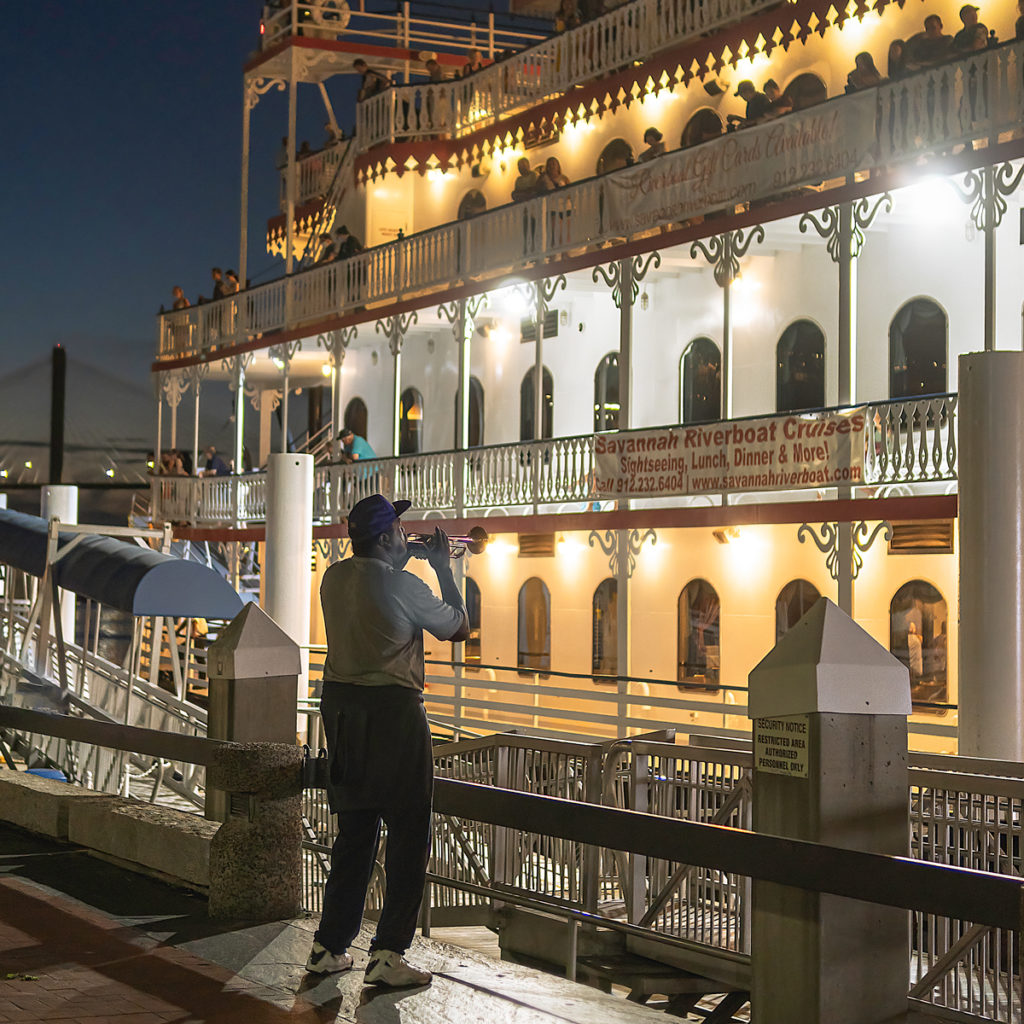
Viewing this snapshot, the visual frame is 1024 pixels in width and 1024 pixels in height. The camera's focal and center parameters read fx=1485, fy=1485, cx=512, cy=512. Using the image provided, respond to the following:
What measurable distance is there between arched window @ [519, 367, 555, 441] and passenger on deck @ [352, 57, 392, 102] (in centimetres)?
736

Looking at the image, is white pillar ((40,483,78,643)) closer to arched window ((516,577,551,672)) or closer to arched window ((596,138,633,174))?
arched window ((516,577,551,672))

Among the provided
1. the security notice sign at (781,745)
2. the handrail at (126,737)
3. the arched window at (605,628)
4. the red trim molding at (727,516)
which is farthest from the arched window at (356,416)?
the security notice sign at (781,745)

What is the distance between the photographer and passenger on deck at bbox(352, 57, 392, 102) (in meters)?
29.4

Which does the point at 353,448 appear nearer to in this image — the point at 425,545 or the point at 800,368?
the point at 800,368

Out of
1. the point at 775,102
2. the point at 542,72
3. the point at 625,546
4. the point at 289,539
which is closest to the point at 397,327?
the point at 542,72

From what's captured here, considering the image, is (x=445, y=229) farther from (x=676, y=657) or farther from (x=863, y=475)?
(x=863, y=475)

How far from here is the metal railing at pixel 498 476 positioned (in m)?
16.2

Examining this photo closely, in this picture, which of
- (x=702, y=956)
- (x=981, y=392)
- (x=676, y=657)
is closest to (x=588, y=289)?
(x=676, y=657)

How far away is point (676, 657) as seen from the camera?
69.7ft

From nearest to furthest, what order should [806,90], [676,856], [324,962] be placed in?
1. [676,856]
2. [324,962]
3. [806,90]

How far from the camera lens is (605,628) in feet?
74.0

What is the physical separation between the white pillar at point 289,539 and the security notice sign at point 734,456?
13.5 ft

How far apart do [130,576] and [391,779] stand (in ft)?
36.7

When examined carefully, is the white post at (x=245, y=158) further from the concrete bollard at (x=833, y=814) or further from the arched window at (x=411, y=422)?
the concrete bollard at (x=833, y=814)
